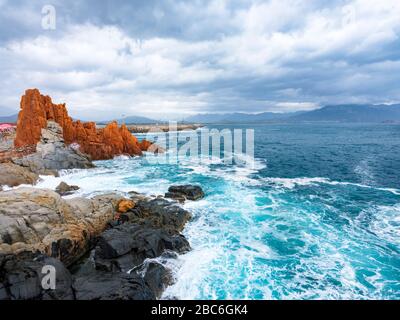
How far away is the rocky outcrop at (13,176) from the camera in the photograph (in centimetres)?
2992

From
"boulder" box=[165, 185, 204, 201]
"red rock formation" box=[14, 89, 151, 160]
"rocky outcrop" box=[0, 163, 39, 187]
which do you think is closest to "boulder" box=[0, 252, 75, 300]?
"boulder" box=[165, 185, 204, 201]

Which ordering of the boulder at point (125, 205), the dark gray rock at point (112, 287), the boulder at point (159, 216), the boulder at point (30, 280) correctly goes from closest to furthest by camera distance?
1. the boulder at point (30, 280)
2. the dark gray rock at point (112, 287)
3. the boulder at point (159, 216)
4. the boulder at point (125, 205)

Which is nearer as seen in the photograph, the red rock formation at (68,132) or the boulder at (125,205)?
the boulder at (125,205)

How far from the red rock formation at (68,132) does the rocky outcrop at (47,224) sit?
35.1 meters

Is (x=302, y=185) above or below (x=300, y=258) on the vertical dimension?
above

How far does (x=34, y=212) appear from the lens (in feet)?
55.3

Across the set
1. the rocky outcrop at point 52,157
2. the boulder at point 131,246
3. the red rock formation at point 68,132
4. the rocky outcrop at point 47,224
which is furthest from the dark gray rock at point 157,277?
the red rock formation at point 68,132

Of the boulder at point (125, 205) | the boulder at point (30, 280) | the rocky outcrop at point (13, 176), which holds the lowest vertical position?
the boulder at point (30, 280)

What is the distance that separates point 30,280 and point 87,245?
20.2ft

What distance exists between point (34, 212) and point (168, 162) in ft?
119
